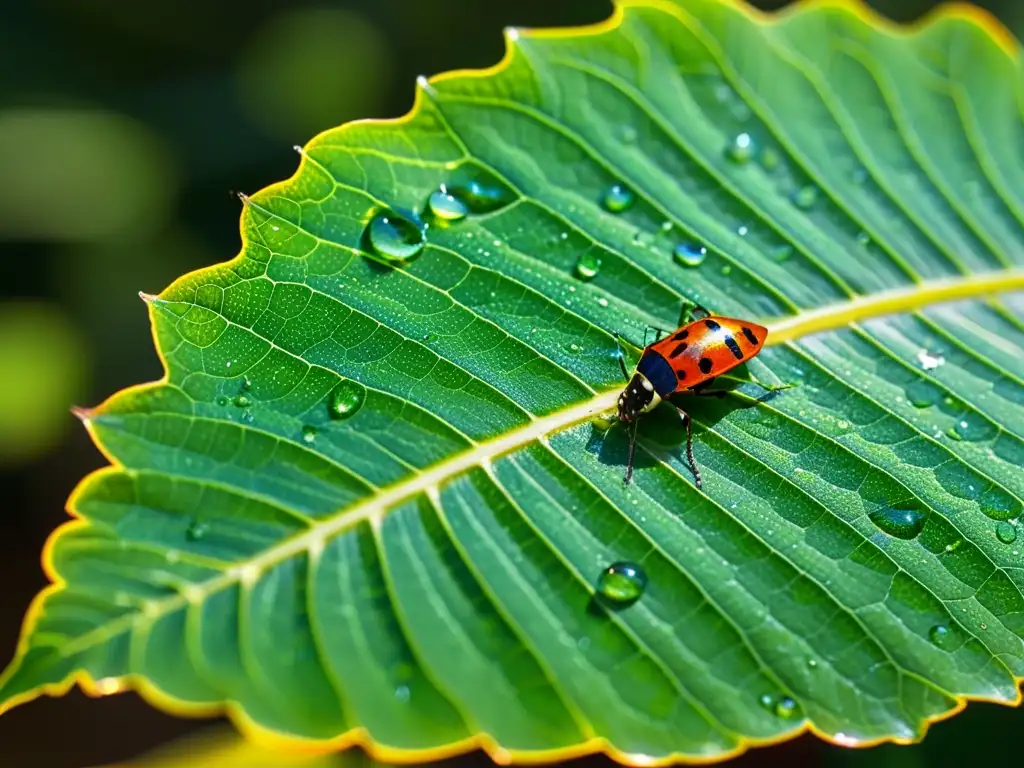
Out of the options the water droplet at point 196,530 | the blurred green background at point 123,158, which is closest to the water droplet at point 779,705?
the water droplet at point 196,530

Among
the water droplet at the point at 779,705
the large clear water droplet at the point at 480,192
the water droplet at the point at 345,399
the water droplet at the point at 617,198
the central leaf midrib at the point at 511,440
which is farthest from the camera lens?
the water droplet at the point at 617,198

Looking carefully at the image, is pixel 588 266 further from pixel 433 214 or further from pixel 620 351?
pixel 433 214

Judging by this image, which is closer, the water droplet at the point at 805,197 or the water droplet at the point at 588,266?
the water droplet at the point at 588,266

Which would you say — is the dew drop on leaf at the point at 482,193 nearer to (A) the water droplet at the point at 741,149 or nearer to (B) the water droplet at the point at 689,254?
(B) the water droplet at the point at 689,254

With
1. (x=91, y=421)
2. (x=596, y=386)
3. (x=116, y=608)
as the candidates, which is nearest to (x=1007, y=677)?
(x=596, y=386)

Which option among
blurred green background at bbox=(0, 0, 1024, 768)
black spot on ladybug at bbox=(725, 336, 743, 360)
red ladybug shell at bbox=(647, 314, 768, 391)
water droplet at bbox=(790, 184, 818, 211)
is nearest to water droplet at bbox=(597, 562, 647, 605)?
red ladybug shell at bbox=(647, 314, 768, 391)

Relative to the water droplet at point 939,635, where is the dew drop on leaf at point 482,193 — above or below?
above

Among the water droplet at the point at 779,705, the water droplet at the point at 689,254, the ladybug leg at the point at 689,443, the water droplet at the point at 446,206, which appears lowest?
the water droplet at the point at 779,705

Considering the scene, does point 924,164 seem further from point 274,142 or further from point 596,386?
point 274,142
